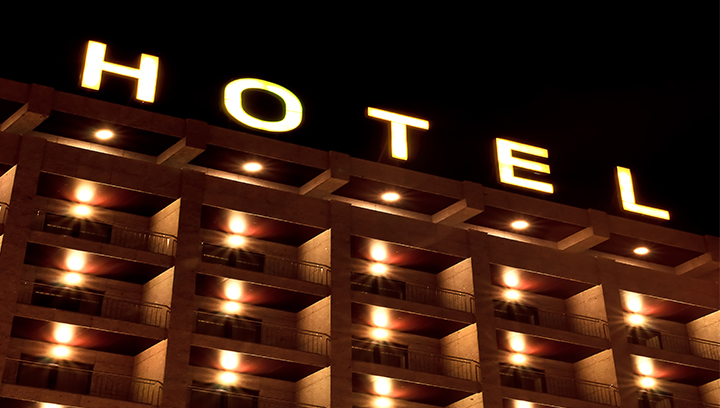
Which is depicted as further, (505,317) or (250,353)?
(505,317)

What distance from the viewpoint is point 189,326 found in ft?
156

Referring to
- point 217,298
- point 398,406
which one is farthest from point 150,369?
point 398,406

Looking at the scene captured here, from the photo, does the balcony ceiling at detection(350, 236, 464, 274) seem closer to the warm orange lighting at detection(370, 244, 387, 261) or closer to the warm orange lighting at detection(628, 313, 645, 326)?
the warm orange lighting at detection(370, 244, 387, 261)

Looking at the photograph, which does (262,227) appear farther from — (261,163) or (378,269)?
(378,269)

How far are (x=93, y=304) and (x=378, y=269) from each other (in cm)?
1568

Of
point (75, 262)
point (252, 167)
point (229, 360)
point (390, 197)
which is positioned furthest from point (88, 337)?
point (390, 197)

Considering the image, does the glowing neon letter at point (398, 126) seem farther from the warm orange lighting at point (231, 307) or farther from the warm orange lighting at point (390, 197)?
the warm orange lighting at point (231, 307)

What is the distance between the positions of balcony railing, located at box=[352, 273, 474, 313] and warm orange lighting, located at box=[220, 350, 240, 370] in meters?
8.92

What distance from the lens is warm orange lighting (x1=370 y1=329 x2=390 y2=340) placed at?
54.1 m

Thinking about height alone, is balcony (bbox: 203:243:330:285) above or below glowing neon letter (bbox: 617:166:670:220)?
below

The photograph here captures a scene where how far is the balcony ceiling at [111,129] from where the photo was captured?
2030 inches

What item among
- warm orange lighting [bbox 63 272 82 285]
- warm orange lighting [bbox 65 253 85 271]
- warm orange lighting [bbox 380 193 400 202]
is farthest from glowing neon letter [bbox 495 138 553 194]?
warm orange lighting [bbox 63 272 82 285]

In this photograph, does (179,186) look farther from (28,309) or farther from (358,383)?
(358,383)

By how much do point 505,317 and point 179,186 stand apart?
20.0 meters
